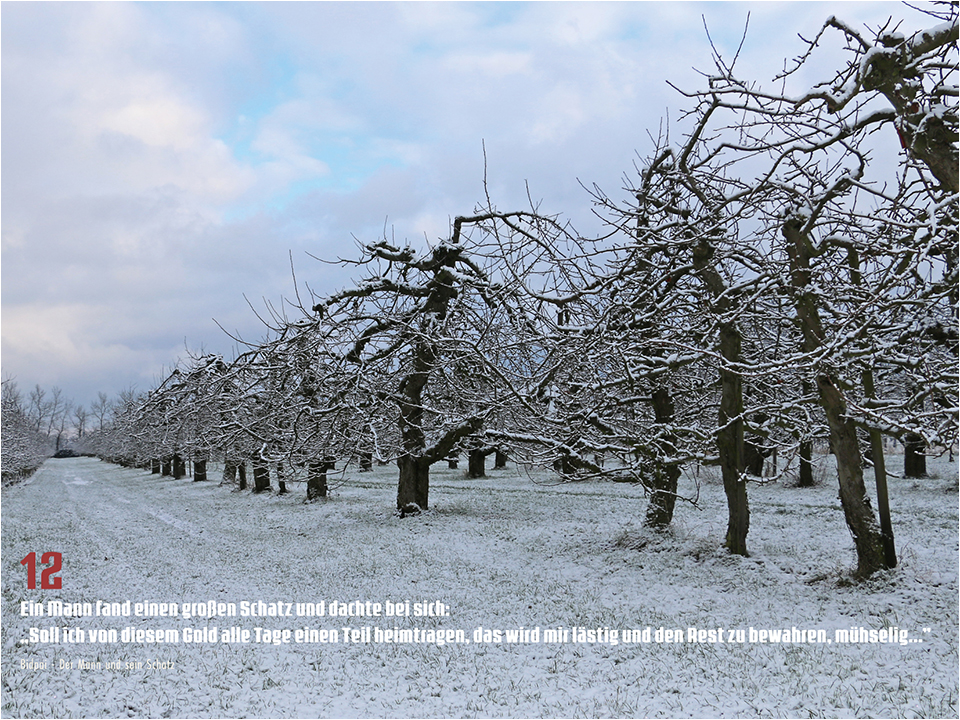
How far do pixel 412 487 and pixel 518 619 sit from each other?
9.27m

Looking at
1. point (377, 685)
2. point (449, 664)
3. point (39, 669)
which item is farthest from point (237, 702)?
point (39, 669)

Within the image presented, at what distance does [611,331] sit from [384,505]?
13.1m

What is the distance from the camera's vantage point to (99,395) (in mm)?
122500

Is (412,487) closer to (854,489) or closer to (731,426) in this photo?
(731,426)

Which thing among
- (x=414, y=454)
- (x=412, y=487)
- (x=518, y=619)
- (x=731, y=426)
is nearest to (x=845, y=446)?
(x=731, y=426)

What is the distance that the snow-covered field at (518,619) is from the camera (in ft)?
19.1

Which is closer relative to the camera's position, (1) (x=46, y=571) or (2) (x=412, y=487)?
(1) (x=46, y=571)

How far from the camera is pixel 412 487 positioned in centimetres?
1706

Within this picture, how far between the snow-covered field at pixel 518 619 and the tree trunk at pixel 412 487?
2.67 feet

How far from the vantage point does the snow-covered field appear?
5.83 metres

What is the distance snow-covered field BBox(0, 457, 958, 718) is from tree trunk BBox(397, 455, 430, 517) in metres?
0.81

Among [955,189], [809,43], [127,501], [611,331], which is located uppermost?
[809,43]

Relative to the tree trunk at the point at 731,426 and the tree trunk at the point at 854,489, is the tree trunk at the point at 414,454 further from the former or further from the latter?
the tree trunk at the point at 854,489

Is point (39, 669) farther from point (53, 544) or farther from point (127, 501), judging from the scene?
point (127, 501)
